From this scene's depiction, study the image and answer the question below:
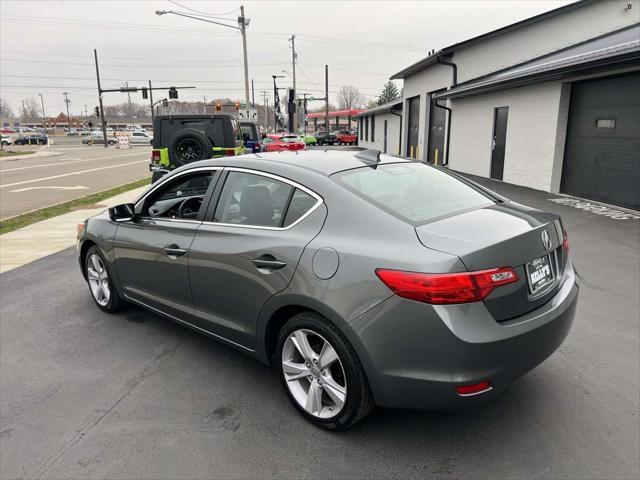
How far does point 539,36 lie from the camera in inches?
601

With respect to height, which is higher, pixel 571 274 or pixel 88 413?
pixel 571 274

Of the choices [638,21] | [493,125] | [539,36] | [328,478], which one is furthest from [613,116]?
[328,478]

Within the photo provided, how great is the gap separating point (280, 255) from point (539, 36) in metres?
15.9

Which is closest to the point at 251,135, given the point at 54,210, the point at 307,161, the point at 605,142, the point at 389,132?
the point at 54,210

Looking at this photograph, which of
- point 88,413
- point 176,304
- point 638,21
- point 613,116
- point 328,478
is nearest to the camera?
point 328,478

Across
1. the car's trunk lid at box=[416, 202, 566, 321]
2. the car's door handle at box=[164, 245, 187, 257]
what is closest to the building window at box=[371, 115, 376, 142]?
the car's door handle at box=[164, 245, 187, 257]

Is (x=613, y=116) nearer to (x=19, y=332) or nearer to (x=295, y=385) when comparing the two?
(x=295, y=385)

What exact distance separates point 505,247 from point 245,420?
1859 millimetres

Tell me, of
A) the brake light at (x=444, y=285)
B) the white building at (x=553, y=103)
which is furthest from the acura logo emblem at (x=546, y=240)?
the white building at (x=553, y=103)

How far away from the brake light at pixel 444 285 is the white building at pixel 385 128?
80.0 feet

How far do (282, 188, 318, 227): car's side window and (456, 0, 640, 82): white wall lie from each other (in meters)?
13.5

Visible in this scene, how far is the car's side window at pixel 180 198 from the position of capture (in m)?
3.79

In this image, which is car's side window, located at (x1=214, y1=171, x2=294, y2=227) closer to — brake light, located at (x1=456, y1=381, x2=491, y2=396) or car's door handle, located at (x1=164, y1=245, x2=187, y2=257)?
car's door handle, located at (x1=164, y1=245, x2=187, y2=257)

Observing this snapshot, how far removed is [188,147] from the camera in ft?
36.8
